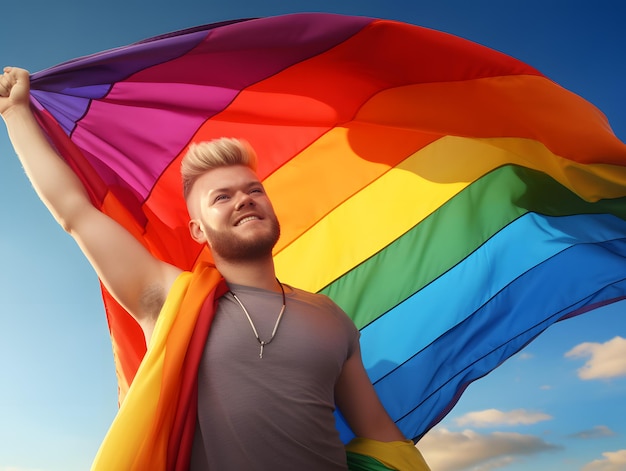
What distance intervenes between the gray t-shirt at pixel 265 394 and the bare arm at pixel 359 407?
0.21 m

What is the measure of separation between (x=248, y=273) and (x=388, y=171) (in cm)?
117

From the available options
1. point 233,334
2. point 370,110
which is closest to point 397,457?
point 233,334

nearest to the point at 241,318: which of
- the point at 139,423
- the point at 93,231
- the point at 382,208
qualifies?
the point at 139,423

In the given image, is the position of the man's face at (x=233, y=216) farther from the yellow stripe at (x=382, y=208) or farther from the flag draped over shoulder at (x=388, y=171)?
the yellow stripe at (x=382, y=208)

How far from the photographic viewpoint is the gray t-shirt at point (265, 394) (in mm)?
2145

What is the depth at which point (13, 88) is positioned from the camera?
2545 millimetres

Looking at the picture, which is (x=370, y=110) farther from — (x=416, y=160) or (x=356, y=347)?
(x=356, y=347)

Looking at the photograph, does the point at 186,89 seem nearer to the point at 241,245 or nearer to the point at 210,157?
the point at 210,157

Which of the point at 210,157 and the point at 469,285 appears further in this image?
the point at 469,285

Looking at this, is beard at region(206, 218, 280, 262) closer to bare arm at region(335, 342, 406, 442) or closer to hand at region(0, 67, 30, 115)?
bare arm at region(335, 342, 406, 442)

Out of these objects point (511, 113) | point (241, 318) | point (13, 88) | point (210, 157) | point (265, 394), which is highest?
point (511, 113)

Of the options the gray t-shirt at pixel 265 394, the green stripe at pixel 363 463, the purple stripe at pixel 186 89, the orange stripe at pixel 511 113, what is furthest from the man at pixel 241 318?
the orange stripe at pixel 511 113

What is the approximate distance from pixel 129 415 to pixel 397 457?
3.68 feet

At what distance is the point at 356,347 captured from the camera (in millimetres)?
2740
